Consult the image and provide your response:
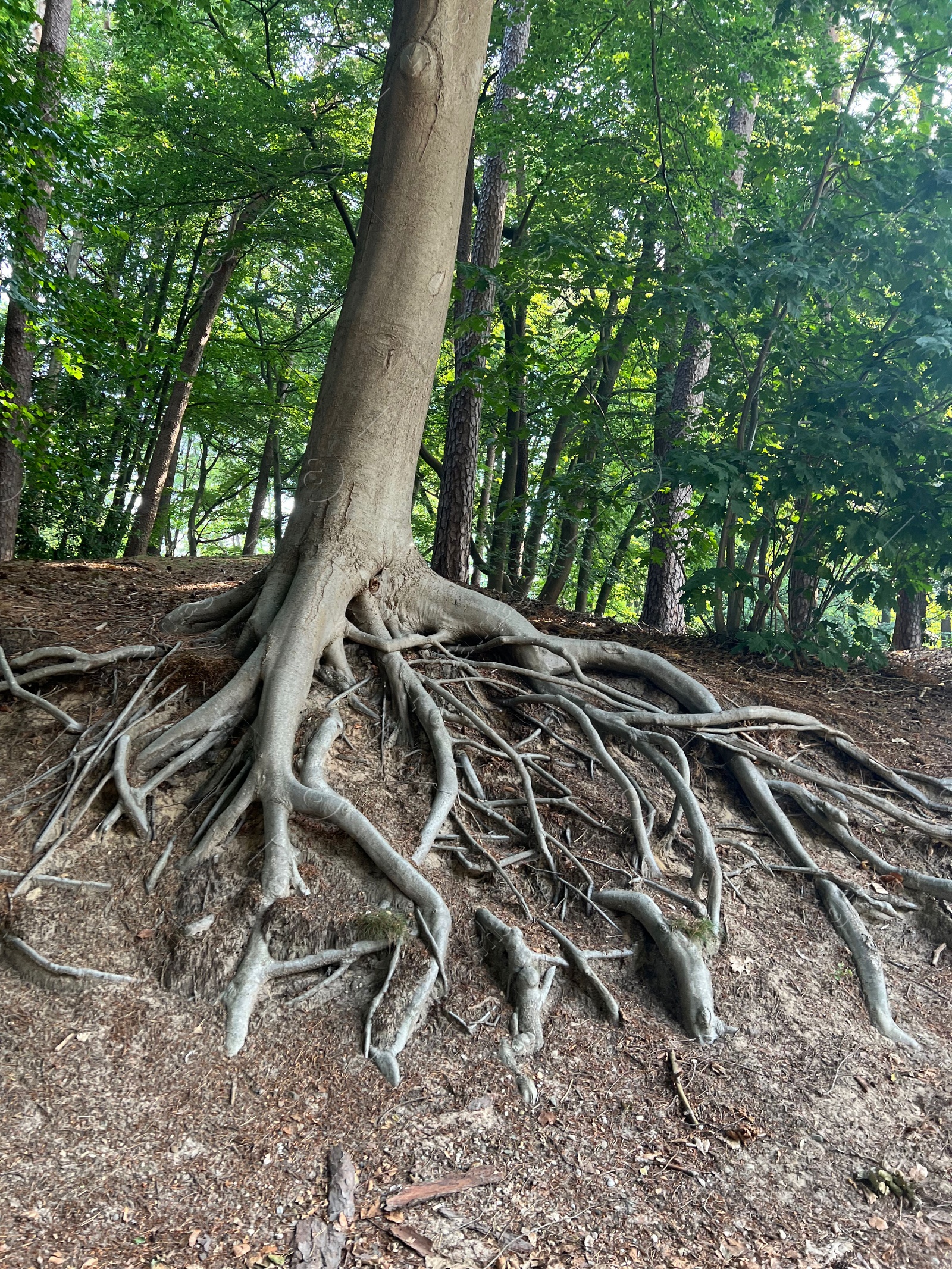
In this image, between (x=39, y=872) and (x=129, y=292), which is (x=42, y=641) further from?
(x=129, y=292)

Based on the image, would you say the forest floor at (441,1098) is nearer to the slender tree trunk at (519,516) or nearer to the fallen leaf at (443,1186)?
the fallen leaf at (443,1186)

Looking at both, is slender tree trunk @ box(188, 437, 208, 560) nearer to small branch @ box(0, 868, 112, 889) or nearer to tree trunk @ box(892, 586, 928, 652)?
tree trunk @ box(892, 586, 928, 652)

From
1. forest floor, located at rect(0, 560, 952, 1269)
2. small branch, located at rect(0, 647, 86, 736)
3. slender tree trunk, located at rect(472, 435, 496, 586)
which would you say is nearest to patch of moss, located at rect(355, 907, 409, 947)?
forest floor, located at rect(0, 560, 952, 1269)

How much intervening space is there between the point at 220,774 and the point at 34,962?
1.17 metres

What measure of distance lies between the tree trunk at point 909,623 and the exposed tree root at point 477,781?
6.51 m

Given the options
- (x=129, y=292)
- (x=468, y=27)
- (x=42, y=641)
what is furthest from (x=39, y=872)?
(x=129, y=292)

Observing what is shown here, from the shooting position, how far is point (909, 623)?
11094mm

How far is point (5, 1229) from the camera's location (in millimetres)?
2387

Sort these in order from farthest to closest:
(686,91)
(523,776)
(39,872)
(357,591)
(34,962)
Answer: (686,91) < (357,591) < (523,776) < (39,872) < (34,962)

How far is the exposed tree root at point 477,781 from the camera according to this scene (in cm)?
352

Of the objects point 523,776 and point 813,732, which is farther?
point 813,732

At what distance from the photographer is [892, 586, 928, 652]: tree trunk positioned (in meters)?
10.9

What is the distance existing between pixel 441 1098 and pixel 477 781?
1692 millimetres

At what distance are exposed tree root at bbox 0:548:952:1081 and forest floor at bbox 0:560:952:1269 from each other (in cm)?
11
